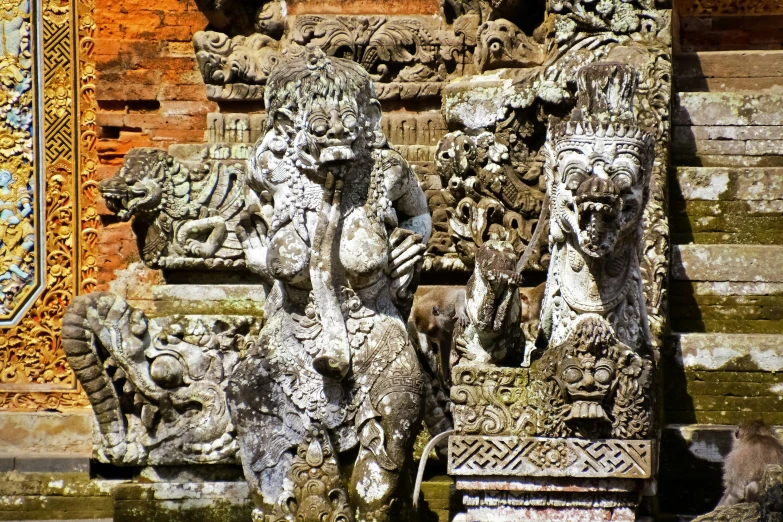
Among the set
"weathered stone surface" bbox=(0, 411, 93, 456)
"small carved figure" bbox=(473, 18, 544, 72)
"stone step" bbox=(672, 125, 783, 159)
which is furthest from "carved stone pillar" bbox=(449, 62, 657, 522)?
"weathered stone surface" bbox=(0, 411, 93, 456)

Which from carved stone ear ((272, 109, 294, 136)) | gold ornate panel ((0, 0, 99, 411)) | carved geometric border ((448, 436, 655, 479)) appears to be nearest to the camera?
carved geometric border ((448, 436, 655, 479))

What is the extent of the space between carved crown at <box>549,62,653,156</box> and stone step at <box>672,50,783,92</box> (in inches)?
127

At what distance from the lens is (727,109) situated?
44.3ft

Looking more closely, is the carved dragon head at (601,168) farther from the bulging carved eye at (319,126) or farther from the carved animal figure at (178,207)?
the carved animal figure at (178,207)

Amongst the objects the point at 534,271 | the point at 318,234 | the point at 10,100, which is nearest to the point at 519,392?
the point at 318,234

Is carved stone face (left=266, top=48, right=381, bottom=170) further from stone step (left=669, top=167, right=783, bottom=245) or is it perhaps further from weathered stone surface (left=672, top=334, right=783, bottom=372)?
stone step (left=669, top=167, right=783, bottom=245)

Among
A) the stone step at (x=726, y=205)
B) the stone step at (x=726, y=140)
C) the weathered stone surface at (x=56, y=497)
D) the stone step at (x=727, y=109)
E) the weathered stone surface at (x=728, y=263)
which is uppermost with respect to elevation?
the stone step at (x=727, y=109)

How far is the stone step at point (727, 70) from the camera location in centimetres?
1412

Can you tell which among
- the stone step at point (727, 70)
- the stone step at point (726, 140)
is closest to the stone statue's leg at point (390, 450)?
the stone step at point (726, 140)

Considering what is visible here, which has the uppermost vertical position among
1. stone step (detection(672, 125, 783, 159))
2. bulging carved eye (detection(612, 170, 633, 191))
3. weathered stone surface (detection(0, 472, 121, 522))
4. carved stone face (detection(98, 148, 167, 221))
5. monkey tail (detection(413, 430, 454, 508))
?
bulging carved eye (detection(612, 170, 633, 191))

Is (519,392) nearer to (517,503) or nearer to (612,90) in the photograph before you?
(517,503)

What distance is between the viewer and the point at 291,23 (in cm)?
1462

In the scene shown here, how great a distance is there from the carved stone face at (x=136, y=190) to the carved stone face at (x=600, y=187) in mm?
3541

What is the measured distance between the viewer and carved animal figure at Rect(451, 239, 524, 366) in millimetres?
10898
